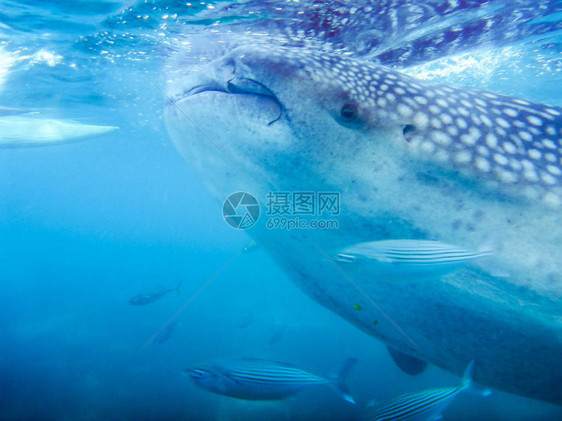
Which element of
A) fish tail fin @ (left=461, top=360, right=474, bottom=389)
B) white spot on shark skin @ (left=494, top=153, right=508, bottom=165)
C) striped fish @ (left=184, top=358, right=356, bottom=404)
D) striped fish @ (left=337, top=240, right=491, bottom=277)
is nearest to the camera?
striped fish @ (left=337, top=240, right=491, bottom=277)

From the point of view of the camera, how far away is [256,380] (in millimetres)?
3486

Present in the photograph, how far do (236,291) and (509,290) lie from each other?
25.2 meters

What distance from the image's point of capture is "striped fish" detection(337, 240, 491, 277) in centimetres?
169

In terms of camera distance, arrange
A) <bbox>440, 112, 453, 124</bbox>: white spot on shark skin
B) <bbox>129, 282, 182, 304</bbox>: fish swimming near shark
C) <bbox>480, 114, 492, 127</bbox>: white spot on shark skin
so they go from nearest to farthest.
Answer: <bbox>440, 112, 453, 124</bbox>: white spot on shark skin → <bbox>480, 114, 492, 127</bbox>: white spot on shark skin → <bbox>129, 282, 182, 304</bbox>: fish swimming near shark

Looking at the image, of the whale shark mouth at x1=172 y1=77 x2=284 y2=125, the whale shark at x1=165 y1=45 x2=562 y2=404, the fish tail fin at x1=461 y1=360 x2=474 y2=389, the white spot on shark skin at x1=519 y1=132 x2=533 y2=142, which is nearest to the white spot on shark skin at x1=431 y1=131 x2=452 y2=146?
the whale shark at x1=165 y1=45 x2=562 y2=404

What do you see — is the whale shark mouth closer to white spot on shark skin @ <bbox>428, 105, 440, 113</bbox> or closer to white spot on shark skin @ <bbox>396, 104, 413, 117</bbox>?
white spot on shark skin @ <bbox>396, 104, 413, 117</bbox>

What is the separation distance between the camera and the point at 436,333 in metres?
2.28

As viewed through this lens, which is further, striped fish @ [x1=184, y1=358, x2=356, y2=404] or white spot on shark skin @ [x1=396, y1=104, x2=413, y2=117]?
striped fish @ [x1=184, y1=358, x2=356, y2=404]

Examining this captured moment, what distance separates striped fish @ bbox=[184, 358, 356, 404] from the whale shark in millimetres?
2039

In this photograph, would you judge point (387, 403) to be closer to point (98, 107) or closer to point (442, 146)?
point (442, 146)

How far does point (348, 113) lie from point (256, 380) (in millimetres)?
3081

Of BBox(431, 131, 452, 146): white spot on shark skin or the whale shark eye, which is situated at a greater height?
the whale shark eye

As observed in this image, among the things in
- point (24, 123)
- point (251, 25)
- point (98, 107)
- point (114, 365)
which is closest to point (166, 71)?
point (251, 25)

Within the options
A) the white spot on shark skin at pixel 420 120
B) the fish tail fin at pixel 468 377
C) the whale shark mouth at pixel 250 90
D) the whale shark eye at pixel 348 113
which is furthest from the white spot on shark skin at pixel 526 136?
the fish tail fin at pixel 468 377
